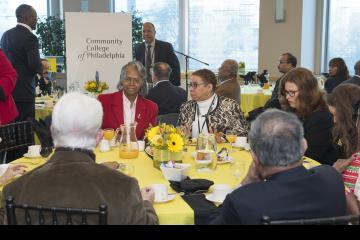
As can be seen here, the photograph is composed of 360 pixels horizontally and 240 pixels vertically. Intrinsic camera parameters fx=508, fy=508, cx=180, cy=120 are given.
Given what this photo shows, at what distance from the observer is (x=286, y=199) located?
1.77m

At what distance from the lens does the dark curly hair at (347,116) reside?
116 inches

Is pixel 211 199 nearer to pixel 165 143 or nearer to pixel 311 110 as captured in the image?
pixel 165 143

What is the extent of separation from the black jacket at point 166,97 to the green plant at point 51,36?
525 centimetres

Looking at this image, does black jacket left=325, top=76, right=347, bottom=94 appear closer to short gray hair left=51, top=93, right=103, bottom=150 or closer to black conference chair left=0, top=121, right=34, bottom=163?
black conference chair left=0, top=121, right=34, bottom=163

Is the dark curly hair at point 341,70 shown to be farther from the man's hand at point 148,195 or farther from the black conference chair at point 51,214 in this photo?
the black conference chair at point 51,214

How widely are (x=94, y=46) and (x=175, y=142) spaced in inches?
125

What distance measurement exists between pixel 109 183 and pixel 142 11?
9.43 meters

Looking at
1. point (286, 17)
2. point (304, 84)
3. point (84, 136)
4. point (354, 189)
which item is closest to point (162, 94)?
point (304, 84)

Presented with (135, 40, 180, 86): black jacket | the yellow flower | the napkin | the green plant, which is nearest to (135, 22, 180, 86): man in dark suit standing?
(135, 40, 180, 86): black jacket

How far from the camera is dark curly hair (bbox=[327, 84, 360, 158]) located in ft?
9.64

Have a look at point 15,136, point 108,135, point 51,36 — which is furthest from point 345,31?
point 15,136

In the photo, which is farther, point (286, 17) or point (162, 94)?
point (286, 17)

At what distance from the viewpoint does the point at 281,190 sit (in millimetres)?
1785

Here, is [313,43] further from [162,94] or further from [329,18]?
[162,94]
